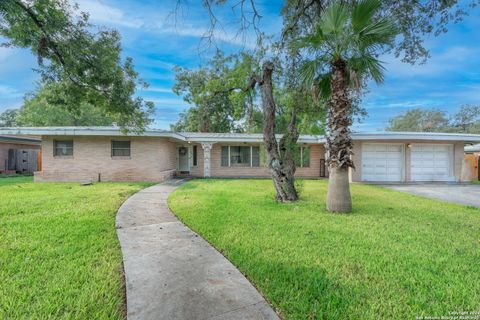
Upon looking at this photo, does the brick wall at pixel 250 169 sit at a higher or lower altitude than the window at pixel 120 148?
lower

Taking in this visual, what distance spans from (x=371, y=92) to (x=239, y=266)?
9172 mm

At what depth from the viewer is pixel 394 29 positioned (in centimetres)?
511

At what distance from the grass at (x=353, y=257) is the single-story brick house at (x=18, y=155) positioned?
1818cm

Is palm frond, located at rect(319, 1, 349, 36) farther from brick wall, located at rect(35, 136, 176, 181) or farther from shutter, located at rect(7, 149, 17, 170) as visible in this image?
shutter, located at rect(7, 149, 17, 170)

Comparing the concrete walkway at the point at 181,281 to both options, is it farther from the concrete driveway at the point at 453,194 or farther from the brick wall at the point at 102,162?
the brick wall at the point at 102,162

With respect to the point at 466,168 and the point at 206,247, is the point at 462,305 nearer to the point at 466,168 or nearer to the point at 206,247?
the point at 206,247

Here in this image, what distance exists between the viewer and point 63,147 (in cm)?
1256

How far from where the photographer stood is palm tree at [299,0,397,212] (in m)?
5.20

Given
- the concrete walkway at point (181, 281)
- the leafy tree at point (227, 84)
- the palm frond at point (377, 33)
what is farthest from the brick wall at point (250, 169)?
the concrete walkway at point (181, 281)

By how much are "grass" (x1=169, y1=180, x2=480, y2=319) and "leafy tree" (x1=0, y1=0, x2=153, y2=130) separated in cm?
521

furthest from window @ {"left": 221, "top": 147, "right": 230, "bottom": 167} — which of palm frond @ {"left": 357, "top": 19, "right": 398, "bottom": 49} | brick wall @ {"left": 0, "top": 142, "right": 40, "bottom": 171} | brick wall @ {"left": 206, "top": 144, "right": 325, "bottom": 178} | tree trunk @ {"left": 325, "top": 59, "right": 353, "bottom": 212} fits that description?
brick wall @ {"left": 0, "top": 142, "right": 40, "bottom": 171}

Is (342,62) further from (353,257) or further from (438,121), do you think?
(438,121)

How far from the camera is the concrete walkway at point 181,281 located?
6.63ft

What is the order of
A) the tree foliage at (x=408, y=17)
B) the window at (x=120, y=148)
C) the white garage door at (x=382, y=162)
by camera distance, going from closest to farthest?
the tree foliage at (x=408, y=17) < the window at (x=120, y=148) < the white garage door at (x=382, y=162)
